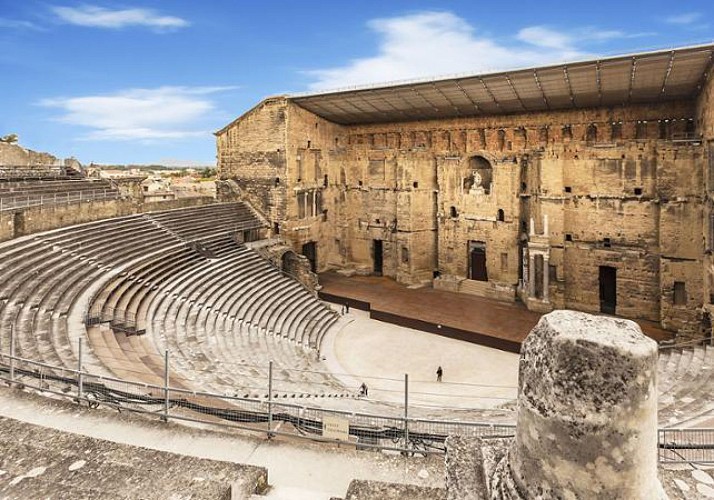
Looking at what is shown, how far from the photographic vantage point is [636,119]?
74.7 ft

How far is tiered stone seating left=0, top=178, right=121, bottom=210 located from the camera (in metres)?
18.5

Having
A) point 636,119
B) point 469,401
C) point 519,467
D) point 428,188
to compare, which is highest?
point 636,119

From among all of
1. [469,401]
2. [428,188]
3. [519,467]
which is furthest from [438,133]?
[519,467]

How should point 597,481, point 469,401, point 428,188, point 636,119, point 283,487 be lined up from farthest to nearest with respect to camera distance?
point 428,188 → point 636,119 → point 469,401 → point 283,487 → point 597,481

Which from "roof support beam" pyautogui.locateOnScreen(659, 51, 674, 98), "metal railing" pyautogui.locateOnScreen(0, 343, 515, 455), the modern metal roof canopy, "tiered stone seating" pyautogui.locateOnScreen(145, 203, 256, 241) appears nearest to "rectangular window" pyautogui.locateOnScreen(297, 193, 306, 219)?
"tiered stone seating" pyautogui.locateOnScreen(145, 203, 256, 241)

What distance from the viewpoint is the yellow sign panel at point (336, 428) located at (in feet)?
21.8

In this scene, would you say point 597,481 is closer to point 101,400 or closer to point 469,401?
point 101,400

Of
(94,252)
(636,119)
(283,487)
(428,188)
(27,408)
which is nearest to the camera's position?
(283,487)

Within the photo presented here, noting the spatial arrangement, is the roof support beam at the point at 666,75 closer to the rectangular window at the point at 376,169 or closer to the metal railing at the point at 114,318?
the rectangular window at the point at 376,169

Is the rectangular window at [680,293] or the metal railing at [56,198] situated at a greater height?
the metal railing at [56,198]

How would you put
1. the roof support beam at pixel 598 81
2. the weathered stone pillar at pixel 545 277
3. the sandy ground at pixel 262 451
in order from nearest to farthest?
the sandy ground at pixel 262 451, the roof support beam at pixel 598 81, the weathered stone pillar at pixel 545 277

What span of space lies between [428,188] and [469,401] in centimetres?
1695

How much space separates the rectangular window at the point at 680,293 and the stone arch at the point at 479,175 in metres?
10.3

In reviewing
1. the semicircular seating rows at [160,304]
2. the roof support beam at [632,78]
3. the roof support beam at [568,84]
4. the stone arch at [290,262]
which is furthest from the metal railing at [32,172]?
the roof support beam at [632,78]
